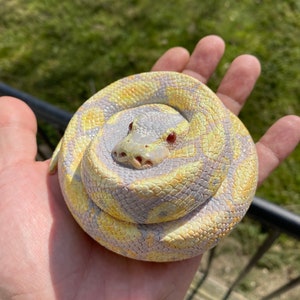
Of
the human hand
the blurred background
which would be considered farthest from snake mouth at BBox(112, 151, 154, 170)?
the blurred background

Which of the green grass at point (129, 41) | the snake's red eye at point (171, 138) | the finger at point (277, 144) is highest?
the snake's red eye at point (171, 138)

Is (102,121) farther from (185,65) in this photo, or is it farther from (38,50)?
(38,50)

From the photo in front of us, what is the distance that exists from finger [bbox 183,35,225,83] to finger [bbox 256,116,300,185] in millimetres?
610

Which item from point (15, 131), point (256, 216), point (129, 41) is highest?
point (256, 216)

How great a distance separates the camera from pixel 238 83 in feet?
9.20

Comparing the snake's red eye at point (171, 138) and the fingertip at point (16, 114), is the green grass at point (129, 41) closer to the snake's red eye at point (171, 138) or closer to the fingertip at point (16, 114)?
the fingertip at point (16, 114)

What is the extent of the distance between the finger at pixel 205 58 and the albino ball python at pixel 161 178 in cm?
70

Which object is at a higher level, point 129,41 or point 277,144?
point 277,144

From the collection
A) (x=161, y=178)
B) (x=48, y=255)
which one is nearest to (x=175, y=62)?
(x=161, y=178)

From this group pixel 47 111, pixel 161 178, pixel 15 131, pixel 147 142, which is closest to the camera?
pixel 161 178

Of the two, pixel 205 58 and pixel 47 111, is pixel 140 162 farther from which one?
pixel 205 58

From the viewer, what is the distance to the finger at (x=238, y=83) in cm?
281

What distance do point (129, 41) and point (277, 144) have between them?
1950 millimetres

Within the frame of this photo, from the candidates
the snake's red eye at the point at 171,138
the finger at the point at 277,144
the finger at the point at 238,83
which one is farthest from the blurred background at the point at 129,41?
the snake's red eye at the point at 171,138
